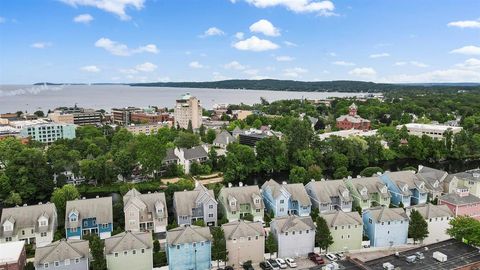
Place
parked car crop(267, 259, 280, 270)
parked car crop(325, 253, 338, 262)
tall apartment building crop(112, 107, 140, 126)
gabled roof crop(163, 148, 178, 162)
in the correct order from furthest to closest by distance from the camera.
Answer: tall apartment building crop(112, 107, 140, 126), gabled roof crop(163, 148, 178, 162), parked car crop(325, 253, 338, 262), parked car crop(267, 259, 280, 270)


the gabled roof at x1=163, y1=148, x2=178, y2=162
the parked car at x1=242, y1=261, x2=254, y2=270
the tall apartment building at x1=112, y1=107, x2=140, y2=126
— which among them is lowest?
the parked car at x1=242, y1=261, x2=254, y2=270

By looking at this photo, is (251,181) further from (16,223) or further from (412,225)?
(16,223)

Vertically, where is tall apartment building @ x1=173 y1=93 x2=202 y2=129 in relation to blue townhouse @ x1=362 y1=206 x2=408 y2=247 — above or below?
above

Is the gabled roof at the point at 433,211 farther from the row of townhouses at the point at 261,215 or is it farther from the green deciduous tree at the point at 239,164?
the green deciduous tree at the point at 239,164

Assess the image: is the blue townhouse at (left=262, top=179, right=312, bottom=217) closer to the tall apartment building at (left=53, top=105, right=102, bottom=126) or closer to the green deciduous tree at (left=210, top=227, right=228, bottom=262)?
the green deciduous tree at (left=210, top=227, right=228, bottom=262)

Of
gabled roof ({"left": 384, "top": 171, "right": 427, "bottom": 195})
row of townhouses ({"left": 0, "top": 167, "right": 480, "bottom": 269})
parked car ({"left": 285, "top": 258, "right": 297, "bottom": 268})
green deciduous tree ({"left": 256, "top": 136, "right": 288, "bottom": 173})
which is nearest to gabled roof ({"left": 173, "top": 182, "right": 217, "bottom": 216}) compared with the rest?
row of townhouses ({"left": 0, "top": 167, "right": 480, "bottom": 269})

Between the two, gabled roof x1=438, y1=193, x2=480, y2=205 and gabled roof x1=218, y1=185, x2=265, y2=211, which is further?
gabled roof x1=218, y1=185, x2=265, y2=211

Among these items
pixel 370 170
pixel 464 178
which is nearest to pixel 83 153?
pixel 370 170
